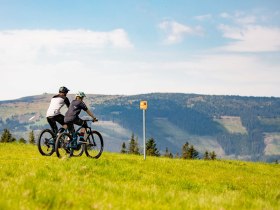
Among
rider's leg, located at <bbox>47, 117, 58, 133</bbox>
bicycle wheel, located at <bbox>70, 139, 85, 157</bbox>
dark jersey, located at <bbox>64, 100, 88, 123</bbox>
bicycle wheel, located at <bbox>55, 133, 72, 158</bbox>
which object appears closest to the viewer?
bicycle wheel, located at <bbox>55, 133, 72, 158</bbox>

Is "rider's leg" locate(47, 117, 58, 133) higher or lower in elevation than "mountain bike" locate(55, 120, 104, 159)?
higher

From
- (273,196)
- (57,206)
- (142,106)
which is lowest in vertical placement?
(273,196)

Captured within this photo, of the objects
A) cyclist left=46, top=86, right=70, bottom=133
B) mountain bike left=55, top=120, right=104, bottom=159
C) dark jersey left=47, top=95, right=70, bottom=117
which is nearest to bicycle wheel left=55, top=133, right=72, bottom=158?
mountain bike left=55, top=120, right=104, bottom=159

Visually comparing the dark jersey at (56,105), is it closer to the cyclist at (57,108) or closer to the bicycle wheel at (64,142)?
the cyclist at (57,108)

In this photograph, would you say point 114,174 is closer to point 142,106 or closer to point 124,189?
point 124,189

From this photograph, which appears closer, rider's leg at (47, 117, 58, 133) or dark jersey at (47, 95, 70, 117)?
dark jersey at (47, 95, 70, 117)

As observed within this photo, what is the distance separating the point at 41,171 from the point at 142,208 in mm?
5076

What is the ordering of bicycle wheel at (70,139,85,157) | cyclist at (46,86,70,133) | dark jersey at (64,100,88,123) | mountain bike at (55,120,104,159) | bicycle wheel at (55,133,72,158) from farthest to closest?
cyclist at (46,86,70,133)
bicycle wheel at (70,139,85,157)
dark jersey at (64,100,88,123)
mountain bike at (55,120,104,159)
bicycle wheel at (55,133,72,158)

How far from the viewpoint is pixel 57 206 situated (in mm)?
6773

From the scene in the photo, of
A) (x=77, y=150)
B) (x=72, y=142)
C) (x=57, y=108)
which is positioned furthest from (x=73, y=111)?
(x=77, y=150)

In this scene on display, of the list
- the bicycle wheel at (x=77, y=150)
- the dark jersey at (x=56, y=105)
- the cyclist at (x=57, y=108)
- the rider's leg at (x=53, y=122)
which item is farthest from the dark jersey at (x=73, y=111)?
the bicycle wheel at (x=77, y=150)

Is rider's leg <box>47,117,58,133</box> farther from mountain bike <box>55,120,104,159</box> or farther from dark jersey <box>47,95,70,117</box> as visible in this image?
mountain bike <box>55,120,104,159</box>

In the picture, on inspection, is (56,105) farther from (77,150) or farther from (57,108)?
(77,150)

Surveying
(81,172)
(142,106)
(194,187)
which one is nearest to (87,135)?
(142,106)
